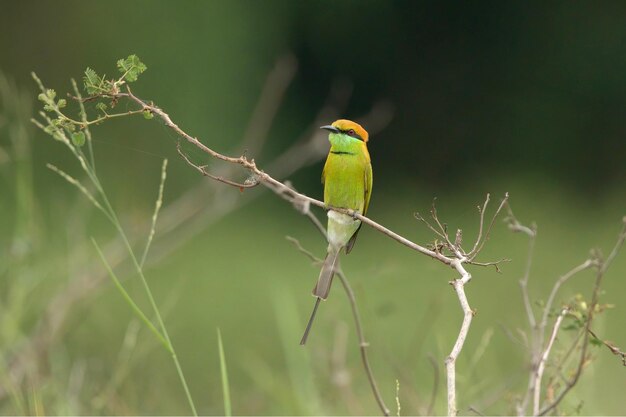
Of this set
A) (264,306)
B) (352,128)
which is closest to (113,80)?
(352,128)

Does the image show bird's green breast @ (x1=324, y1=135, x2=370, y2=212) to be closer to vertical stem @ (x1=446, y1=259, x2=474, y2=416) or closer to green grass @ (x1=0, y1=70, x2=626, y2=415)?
→ green grass @ (x1=0, y1=70, x2=626, y2=415)

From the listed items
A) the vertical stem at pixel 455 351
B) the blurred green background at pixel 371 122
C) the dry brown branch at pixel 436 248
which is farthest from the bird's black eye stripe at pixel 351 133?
the blurred green background at pixel 371 122

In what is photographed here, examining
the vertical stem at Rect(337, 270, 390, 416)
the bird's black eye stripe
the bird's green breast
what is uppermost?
the bird's black eye stripe

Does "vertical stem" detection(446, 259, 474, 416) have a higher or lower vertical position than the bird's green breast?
lower

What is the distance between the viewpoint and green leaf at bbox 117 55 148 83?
1519 millimetres

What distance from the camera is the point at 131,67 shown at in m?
1.54

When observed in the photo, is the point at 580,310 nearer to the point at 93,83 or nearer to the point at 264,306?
the point at 93,83

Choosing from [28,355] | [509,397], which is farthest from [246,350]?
[509,397]

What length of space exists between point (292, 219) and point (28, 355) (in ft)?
22.8

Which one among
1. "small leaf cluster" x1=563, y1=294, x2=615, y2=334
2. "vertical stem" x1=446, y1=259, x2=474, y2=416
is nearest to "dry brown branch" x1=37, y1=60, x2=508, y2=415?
"vertical stem" x1=446, y1=259, x2=474, y2=416

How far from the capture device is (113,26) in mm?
9664

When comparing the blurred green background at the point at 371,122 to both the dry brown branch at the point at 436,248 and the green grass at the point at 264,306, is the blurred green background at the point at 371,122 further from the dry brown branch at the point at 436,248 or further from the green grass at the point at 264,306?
the dry brown branch at the point at 436,248

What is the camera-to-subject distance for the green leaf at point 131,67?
152 centimetres

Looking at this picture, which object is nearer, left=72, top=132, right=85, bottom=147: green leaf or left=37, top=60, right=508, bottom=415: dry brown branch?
left=37, top=60, right=508, bottom=415: dry brown branch
